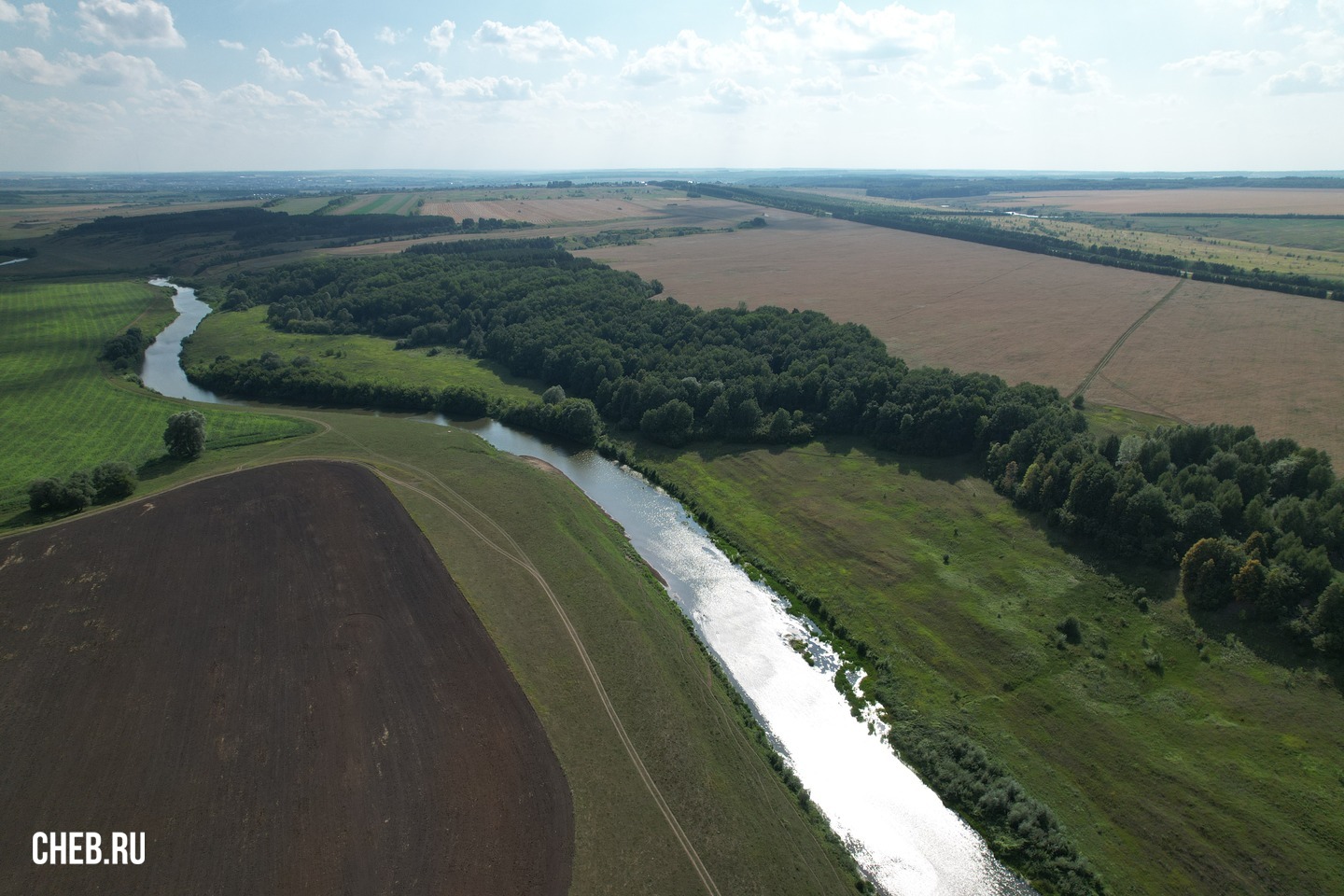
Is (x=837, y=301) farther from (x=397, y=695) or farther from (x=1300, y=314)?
(x=397, y=695)

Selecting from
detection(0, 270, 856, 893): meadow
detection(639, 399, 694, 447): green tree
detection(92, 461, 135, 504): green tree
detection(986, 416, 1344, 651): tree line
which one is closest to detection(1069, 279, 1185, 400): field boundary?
detection(986, 416, 1344, 651): tree line

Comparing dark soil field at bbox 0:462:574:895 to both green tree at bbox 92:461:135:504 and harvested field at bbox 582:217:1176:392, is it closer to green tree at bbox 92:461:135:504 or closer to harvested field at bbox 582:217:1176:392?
green tree at bbox 92:461:135:504

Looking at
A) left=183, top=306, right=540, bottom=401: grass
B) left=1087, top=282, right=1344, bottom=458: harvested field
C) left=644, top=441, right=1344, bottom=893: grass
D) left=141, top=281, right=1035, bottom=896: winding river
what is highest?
left=1087, top=282, right=1344, bottom=458: harvested field

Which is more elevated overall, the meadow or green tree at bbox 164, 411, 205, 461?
green tree at bbox 164, 411, 205, 461

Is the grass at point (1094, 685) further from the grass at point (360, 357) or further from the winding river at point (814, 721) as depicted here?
the grass at point (360, 357)

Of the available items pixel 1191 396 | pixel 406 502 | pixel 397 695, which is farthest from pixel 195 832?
pixel 1191 396

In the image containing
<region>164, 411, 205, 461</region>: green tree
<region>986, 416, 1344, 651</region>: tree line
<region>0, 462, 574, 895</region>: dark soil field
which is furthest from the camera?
<region>164, 411, 205, 461</region>: green tree
